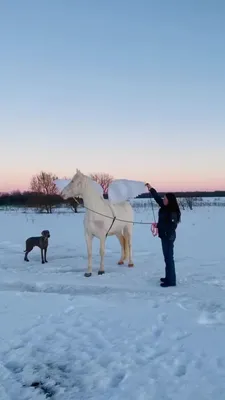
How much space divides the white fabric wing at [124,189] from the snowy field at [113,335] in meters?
1.77

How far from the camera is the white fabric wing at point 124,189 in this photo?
834 cm

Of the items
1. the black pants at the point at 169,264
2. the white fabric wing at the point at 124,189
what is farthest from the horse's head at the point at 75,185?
the black pants at the point at 169,264

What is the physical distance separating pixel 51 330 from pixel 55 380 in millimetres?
1164

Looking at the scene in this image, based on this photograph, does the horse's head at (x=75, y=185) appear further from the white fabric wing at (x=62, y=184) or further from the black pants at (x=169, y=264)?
the black pants at (x=169, y=264)

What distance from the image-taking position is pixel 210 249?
11.1m

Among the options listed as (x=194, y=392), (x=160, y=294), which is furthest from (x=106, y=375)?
(x=160, y=294)

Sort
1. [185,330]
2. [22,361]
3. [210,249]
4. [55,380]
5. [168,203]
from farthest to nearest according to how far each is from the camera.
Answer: [210,249]
[168,203]
[185,330]
[22,361]
[55,380]

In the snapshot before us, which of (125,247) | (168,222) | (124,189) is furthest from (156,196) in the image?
(125,247)

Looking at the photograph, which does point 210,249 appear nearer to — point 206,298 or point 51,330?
point 206,298

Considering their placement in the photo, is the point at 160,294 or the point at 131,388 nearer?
the point at 131,388

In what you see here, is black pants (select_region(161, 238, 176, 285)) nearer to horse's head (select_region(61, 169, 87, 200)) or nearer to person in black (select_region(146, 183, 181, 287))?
person in black (select_region(146, 183, 181, 287))

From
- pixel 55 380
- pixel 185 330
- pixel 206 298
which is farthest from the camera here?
pixel 206 298

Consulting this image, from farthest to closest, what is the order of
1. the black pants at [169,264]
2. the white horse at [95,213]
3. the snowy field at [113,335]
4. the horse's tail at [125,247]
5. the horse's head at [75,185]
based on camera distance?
the horse's tail at [125,247] → the horse's head at [75,185] → the white horse at [95,213] → the black pants at [169,264] → the snowy field at [113,335]

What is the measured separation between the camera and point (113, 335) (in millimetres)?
4383
